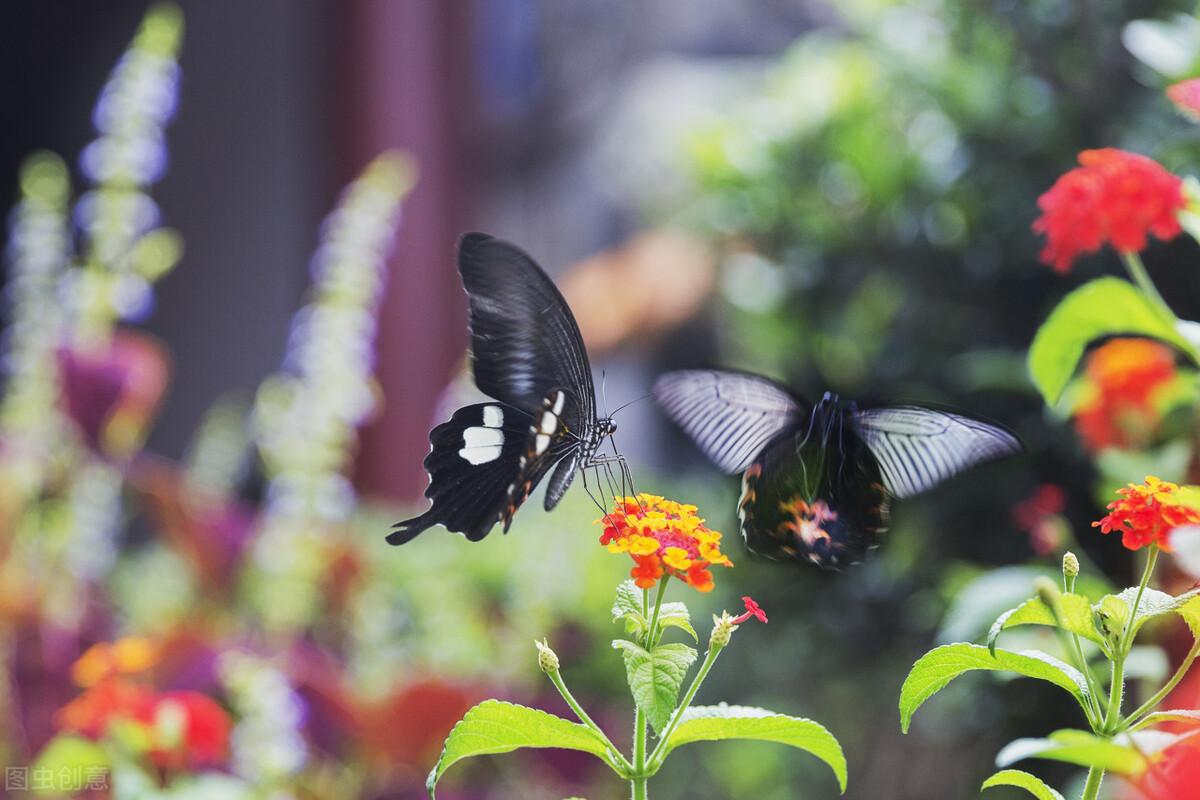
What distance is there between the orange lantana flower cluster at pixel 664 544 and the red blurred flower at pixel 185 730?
444mm

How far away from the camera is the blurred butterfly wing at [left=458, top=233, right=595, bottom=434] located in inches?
18.4

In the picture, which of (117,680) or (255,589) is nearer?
(117,680)

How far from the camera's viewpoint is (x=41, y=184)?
1211 mm

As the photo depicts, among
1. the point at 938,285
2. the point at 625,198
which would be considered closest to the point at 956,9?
→ the point at 938,285

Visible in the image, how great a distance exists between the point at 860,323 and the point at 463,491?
0.96m

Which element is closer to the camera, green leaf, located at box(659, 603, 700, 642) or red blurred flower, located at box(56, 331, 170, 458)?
green leaf, located at box(659, 603, 700, 642)

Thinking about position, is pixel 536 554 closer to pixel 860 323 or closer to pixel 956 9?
pixel 860 323

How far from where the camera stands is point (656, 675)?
414 millimetres

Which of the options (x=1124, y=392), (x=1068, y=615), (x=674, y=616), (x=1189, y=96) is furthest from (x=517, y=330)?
(x=1124, y=392)

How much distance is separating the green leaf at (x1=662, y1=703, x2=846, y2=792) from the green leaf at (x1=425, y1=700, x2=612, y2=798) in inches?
1.3

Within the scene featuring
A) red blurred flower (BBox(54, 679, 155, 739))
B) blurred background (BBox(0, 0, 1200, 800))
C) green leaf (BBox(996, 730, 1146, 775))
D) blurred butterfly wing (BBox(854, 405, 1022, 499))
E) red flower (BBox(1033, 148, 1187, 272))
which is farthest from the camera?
blurred background (BBox(0, 0, 1200, 800))

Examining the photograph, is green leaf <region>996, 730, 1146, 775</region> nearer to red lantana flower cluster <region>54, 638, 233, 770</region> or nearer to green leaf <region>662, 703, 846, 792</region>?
green leaf <region>662, 703, 846, 792</region>

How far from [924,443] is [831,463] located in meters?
0.04

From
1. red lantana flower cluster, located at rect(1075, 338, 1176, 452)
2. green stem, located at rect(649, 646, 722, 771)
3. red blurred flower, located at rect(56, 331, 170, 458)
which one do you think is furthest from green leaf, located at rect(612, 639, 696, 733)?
red blurred flower, located at rect(56, 331, 170, 458)
